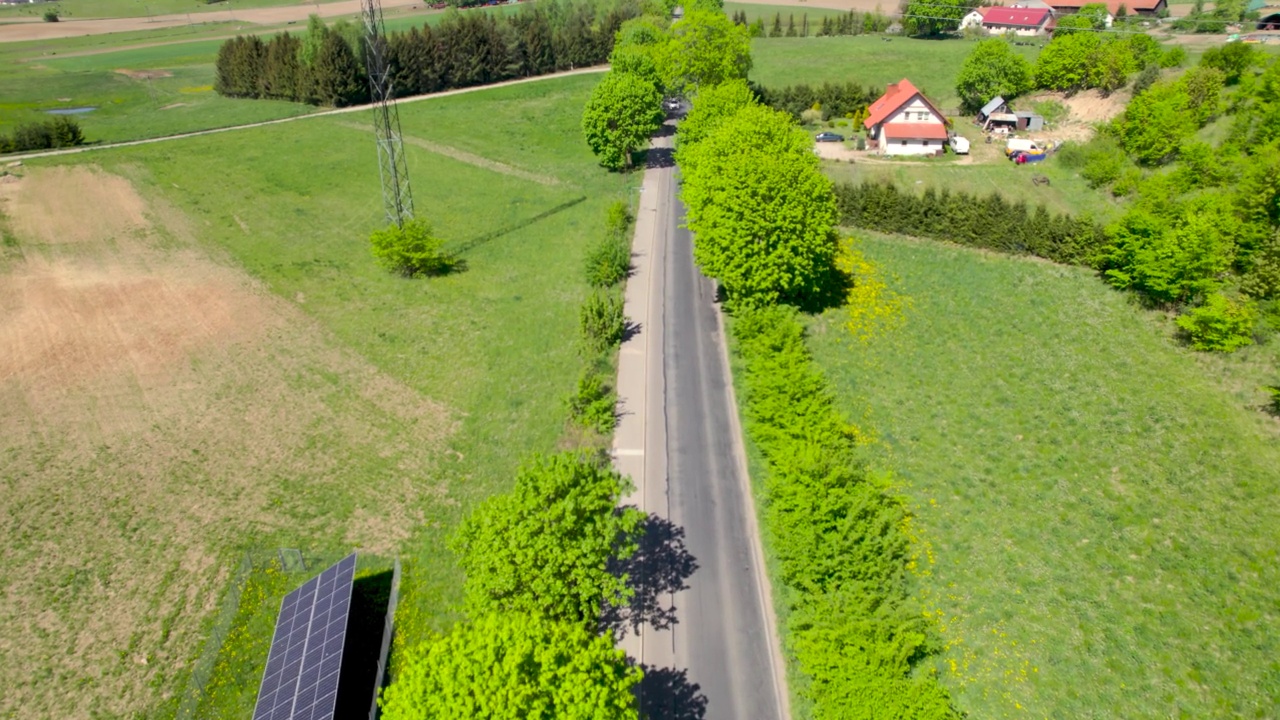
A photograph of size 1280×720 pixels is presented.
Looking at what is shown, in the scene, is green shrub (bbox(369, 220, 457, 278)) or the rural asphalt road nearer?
the rural asphalt road

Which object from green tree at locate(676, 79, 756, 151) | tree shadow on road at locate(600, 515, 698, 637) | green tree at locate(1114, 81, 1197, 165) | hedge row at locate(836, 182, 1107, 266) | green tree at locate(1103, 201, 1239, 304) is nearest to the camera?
tree shadow on road at locate(600, 515, 698, 637)

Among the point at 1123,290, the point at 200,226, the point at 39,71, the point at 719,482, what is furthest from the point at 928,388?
the point at 39,71

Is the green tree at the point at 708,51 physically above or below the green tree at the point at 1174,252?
above

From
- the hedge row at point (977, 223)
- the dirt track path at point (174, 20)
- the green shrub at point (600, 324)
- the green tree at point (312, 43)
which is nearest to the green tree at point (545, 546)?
the green shrub at point (600, 324)

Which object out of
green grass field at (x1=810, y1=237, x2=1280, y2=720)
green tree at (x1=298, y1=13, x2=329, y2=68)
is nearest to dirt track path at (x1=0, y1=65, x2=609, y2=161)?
green tree at (x1=298, y1=13, x2=329, y2=68)

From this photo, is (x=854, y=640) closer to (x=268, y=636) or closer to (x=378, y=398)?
(x=268, y=636)

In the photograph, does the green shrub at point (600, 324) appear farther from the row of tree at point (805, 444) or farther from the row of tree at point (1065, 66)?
the row of tree at point (1065, 66)

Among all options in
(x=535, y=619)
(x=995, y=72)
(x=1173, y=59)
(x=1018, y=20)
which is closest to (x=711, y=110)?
(x=995, y=72)

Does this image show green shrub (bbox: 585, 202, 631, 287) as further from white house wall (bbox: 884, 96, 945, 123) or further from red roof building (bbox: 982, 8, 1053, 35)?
red roof building (bbox: 982, 8, 1053, 35)
